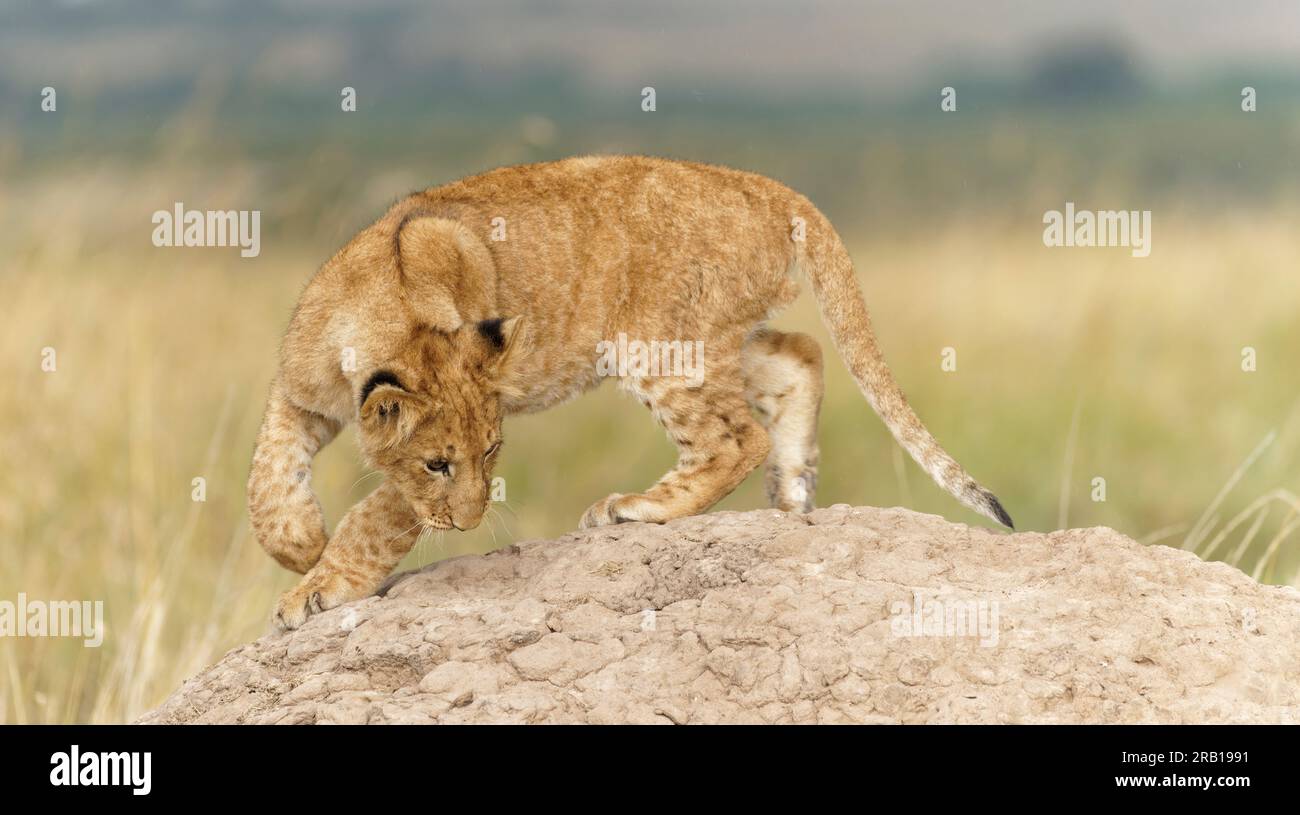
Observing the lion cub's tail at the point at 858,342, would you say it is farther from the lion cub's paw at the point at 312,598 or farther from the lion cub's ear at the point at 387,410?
the lion cub's paw at the point at 312,598

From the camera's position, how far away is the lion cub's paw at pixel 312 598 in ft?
21.8

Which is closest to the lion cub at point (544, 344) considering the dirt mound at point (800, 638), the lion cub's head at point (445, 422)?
the lion cub's head at point (445, 422)

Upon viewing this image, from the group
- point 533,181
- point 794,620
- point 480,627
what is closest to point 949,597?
point 794,620

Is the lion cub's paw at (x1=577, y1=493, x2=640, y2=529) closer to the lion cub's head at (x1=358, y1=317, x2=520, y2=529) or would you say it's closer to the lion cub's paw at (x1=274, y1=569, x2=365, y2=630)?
the lion cub's head at (x1=358, y1=317, x2=520, y2=529)

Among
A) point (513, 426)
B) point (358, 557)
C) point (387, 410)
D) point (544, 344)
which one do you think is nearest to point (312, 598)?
point (358, 557)

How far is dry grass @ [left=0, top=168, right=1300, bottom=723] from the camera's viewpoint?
891cm

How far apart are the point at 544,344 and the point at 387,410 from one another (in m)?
1.26

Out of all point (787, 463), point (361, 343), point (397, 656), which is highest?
point (361, 343)

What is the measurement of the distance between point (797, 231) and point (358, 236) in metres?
2.19

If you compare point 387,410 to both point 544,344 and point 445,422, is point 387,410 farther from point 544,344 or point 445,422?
point 544,344

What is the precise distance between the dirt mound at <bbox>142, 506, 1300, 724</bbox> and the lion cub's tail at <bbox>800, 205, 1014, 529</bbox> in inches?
36.7

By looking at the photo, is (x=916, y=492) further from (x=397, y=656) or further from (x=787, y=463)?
(x=397, y=656)

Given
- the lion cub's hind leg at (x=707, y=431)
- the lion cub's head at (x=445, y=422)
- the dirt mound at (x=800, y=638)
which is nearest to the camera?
the dirt mound at (x=800, y=638)

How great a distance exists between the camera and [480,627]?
19.3 feet
